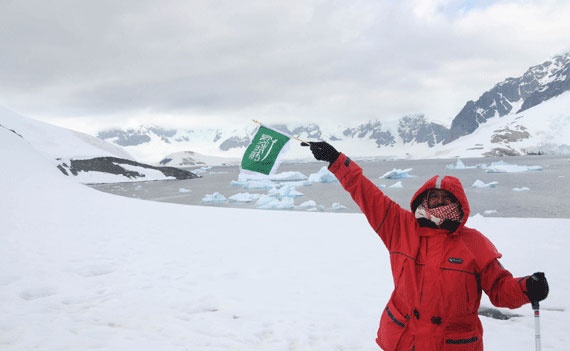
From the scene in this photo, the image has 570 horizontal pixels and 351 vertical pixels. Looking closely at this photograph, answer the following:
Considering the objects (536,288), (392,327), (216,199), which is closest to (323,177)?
(216,199)

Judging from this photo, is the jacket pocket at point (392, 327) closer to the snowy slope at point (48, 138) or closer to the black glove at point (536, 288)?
the black glove at point (536, 288)

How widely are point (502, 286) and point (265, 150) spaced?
289cm

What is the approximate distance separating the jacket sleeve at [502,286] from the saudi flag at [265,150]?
8.60 ft

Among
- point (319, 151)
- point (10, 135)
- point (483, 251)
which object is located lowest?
point (483, 251)

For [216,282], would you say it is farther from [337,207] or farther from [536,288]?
[337,207]

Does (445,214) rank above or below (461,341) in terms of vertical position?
above

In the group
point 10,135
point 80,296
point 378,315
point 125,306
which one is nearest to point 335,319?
point 378,315

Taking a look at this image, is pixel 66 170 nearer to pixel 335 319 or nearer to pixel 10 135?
pixel 10 135

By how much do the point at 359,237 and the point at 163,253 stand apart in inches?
221

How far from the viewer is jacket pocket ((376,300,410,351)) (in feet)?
8.34

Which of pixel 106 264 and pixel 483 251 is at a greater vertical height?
pixel 483 251

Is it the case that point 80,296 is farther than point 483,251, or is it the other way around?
point 80,296

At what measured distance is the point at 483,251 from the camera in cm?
249

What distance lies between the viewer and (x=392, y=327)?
102 inches
